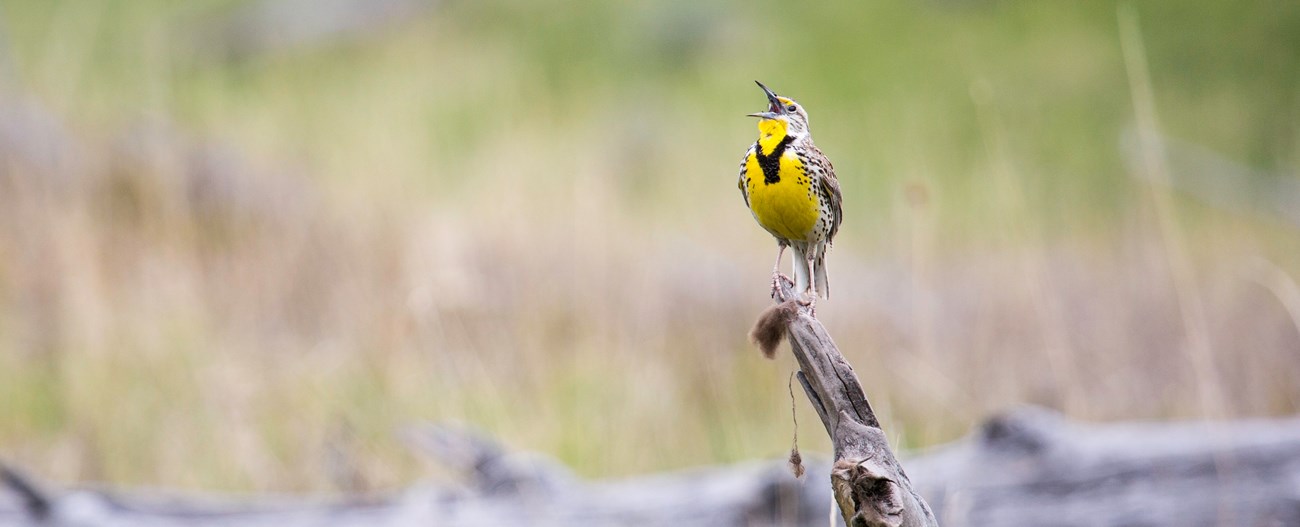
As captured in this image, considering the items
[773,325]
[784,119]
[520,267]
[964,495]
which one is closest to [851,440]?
[773,325]

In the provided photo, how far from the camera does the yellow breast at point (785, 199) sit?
1.44m

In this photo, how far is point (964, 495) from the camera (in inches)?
102

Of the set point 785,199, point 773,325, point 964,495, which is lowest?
point 964,495

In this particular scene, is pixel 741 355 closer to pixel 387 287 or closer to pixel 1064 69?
pixel 387 287

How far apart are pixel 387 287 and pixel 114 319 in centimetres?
109

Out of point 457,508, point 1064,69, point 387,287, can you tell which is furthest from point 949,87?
point 457,508

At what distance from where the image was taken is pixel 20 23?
9227 millimetres

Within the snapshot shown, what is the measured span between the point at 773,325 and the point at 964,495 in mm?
1492

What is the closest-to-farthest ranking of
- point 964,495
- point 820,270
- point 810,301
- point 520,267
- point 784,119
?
point 810,301 < point 784,119 < point 820,270 < point 964,495 < point 520,267

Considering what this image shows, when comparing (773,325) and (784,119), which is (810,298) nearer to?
(773,325)

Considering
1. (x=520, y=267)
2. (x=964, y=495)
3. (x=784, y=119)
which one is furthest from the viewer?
(x=520, y=267)

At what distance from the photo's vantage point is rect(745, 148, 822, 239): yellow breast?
144cm

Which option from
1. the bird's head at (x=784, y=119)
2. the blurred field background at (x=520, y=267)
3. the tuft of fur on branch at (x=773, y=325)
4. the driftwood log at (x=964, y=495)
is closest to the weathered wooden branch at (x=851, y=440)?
the tuft of fur on branch at (x=773, y=325)

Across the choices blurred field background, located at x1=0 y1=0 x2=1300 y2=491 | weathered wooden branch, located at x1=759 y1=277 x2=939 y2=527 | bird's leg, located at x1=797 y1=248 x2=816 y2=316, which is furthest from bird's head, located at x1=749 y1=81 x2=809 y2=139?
blurred field background, located at x1=0 y1=0 x2=1300 y2=491
